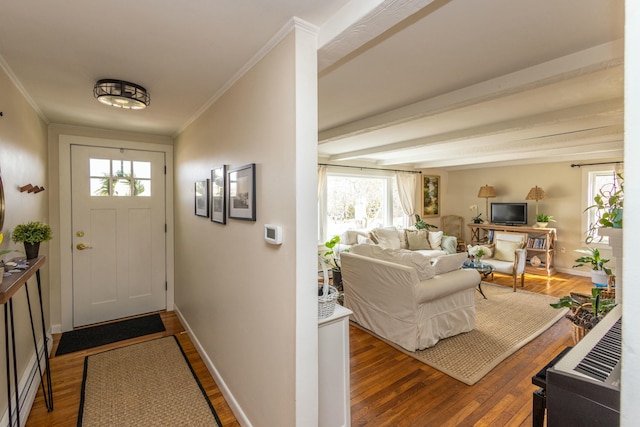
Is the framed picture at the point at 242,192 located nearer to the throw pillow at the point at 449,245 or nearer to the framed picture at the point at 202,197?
the framed picture at the point at 202,197

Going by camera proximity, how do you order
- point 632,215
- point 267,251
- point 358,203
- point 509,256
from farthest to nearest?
1. point 358,203
2. point 509,256
3. point 267,251
4. point 632,215

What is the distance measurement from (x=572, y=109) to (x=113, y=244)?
194 inches

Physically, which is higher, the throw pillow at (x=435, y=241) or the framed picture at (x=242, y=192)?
the framed picture at (x=242, y=192)

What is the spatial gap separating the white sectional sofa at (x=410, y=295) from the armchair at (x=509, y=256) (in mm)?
2181

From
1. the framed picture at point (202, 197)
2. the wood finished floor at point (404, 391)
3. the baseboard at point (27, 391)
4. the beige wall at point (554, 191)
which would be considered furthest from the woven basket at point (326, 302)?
the beige wall at point (554, 191)

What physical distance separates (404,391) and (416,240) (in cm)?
425

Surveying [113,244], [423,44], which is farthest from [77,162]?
[423,44]

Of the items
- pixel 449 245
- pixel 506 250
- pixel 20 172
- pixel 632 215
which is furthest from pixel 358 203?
pixel 632 215

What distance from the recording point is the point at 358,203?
646 cm

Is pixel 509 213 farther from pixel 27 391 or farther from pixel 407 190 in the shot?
pixel 27 391

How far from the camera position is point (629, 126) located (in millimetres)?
488

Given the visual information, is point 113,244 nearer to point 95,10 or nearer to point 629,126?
point 95,10

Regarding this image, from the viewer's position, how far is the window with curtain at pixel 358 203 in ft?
19.6

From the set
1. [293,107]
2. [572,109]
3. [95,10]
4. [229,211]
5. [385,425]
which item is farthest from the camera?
[572,109]
